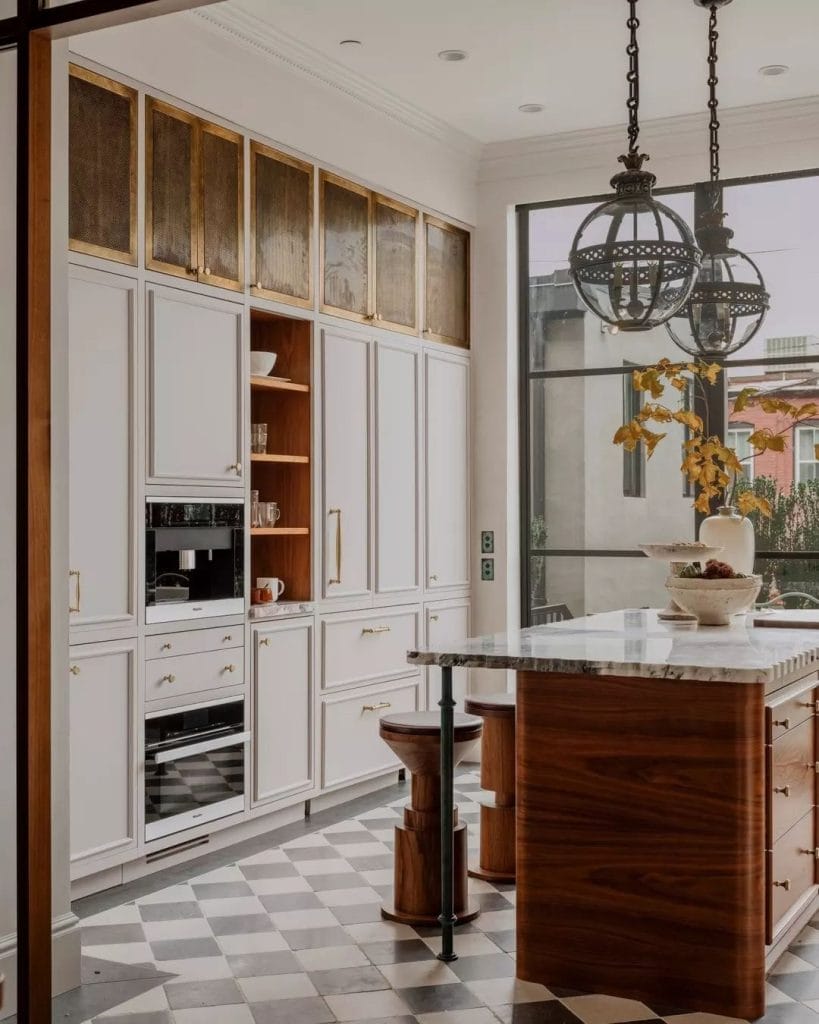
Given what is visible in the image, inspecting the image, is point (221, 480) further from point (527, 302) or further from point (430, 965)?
point (527, 302)

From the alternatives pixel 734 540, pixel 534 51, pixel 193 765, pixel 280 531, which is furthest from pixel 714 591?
pixel 534 51

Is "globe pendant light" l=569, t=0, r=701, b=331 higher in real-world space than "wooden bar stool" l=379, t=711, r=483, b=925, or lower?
higher

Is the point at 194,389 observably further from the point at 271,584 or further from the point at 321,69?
the point at 321,69

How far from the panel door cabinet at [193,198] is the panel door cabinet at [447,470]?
1.56 m

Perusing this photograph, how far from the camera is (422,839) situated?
143 inches

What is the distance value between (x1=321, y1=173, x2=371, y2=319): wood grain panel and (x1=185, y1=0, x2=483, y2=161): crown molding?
1.29ft

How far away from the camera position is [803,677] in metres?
3.52

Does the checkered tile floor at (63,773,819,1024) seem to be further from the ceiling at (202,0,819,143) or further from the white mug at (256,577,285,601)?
the ceiling at (202,0,819,143)

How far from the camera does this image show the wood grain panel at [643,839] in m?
2.96

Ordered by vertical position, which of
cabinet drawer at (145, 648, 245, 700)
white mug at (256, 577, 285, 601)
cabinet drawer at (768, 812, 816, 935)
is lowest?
cabinet drawer at (768, 812, 816, 935)

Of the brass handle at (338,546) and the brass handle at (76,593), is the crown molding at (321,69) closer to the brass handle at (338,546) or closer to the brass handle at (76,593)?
the brass handle at (338,546)

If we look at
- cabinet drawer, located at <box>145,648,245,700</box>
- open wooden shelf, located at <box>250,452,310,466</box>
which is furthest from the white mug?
open wooden shelf, located at <box>250,452,310,466</box>

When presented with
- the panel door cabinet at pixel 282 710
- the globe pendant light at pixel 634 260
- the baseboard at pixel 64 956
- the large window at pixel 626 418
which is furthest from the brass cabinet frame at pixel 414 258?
the baseboard at pixel 64 956

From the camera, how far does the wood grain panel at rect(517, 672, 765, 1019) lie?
296 centimetres
